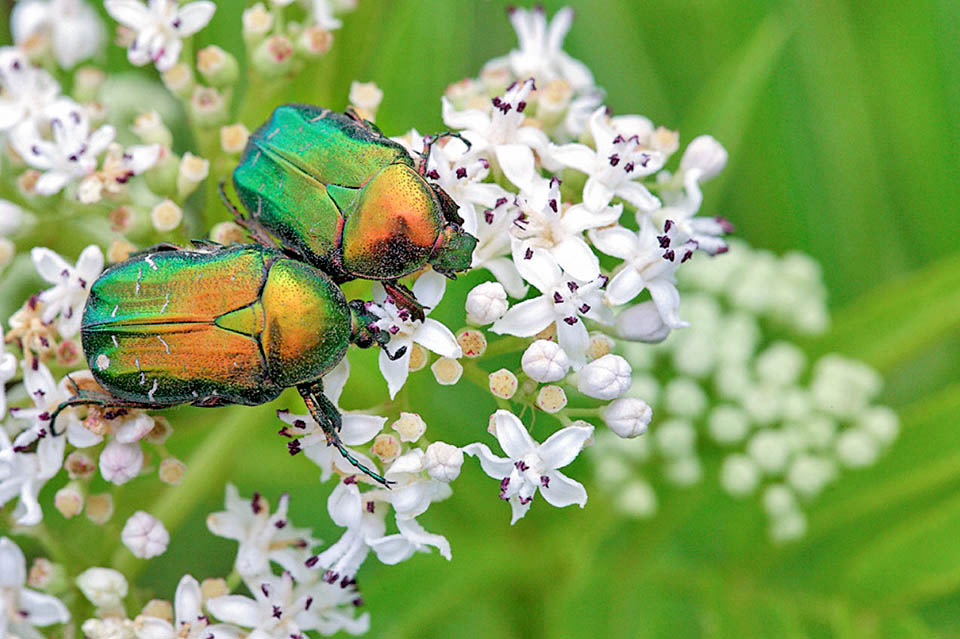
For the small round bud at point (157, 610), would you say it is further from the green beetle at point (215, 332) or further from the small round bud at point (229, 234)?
the small round bud at point (229, 234)

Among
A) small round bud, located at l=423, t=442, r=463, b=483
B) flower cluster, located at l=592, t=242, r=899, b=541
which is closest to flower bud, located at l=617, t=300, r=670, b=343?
small round bud, located at l=423, t=442, r=463, b=483

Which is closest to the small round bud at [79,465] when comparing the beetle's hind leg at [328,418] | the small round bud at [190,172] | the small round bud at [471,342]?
the beetle's hind leg at [328,418]

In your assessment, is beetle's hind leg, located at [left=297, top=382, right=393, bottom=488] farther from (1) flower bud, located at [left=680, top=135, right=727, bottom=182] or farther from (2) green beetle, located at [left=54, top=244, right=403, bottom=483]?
(1) flower bud, located at [left=680, top=135, right=727, bottom=182]

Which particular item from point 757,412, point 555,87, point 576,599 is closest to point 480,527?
point 576,599

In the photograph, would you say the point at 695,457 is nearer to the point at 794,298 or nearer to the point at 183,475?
the point at 794,298


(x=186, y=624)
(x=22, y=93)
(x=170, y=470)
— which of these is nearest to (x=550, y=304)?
(x=170, y=470)

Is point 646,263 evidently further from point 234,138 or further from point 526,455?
point 234,138
